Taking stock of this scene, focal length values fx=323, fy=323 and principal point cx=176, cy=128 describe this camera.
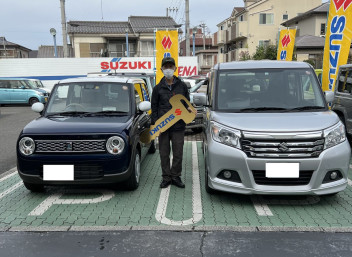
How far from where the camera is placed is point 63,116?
4.70 metres

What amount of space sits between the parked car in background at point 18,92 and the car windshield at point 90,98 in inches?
564

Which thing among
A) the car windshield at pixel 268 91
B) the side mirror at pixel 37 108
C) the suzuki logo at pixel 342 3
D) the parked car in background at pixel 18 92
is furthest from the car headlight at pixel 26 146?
the parked car in background at pixel 18 92

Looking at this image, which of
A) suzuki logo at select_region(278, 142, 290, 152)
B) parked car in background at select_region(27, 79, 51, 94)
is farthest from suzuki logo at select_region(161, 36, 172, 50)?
parked car in background at select_region(27, 79, 51, 94)

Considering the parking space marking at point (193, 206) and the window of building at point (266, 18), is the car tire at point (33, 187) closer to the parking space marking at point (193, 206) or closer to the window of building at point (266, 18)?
the parking space marking at point (193, 206)

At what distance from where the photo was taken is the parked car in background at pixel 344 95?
662 cm

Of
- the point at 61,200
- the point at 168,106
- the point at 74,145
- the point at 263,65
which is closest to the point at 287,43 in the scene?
the point at 263,65

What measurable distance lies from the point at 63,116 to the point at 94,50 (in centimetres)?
2843

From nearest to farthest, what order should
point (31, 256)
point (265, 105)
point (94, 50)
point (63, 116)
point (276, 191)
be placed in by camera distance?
point (31, 256) < point (276, 191) < point (265, 105) < point (63, 116) < point (94, 50)

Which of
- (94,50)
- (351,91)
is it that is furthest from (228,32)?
(351,91)

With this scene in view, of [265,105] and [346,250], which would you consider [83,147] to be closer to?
[265,105]

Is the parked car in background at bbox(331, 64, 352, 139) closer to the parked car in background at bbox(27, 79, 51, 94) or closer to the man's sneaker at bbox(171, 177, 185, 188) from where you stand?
the man's sneaker at bbox(171, 177, 185, 188)

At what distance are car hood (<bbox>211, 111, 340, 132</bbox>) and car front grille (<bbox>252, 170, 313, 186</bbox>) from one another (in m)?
0.50

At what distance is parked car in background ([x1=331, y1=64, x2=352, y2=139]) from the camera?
662 cm

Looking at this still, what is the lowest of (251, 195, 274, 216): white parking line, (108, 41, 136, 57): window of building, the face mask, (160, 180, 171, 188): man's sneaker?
(251, 195, 274, 216): white parking line
